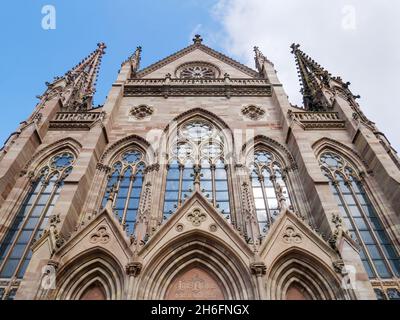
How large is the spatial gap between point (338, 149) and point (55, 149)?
1252 cm

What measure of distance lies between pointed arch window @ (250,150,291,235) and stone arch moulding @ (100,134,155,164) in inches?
181

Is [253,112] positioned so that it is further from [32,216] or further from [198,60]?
[32,216]

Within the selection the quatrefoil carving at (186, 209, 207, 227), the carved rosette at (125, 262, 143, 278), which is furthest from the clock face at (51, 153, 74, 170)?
the carved rosette at (125, 262, 143, 278)

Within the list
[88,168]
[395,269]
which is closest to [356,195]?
[395,269]

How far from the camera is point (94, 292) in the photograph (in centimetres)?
991

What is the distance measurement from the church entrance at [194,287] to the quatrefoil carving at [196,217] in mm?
1428

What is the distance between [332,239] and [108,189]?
8506 mm

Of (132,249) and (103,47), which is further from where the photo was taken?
(103,47)

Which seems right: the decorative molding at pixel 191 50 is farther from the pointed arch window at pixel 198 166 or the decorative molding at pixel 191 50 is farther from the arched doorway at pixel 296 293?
the arched doorway at pixel 296 293

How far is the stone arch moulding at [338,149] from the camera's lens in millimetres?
14070

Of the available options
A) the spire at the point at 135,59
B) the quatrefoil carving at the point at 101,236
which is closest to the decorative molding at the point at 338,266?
the quatrefoil carving at the point at 101,236

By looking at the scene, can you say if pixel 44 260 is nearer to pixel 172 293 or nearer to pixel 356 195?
pixel 172 293
